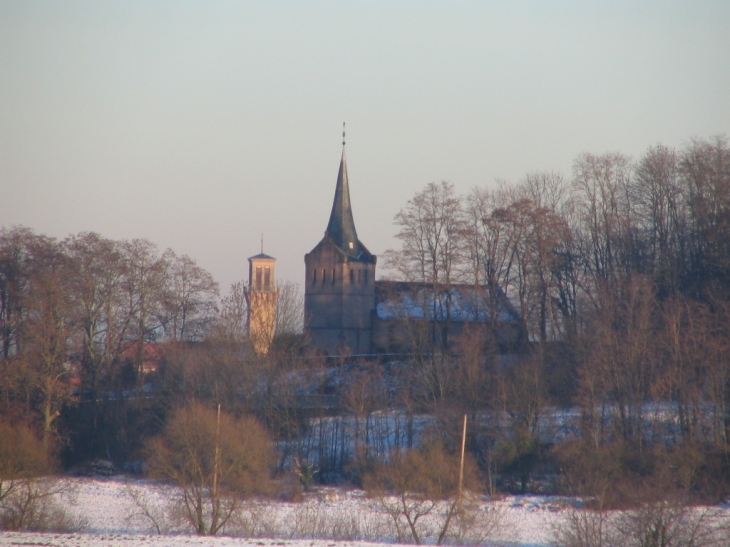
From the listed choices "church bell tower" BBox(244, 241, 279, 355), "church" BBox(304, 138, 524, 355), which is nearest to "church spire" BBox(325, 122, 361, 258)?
"church" BBox(304, 138, 524, 355)

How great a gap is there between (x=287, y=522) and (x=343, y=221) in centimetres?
3348

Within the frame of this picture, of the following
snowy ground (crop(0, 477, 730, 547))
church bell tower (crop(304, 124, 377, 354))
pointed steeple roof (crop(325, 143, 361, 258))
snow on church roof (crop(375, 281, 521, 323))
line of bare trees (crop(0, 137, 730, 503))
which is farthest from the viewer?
pointed steeple roof (crop(325, 143, 361, 258))

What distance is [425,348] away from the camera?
46281mm

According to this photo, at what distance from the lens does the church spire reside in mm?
56531

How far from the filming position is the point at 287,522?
25219 millimetres

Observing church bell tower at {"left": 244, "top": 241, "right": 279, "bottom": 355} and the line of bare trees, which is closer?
the line of bare trees

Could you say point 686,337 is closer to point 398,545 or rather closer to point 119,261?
point 398,545

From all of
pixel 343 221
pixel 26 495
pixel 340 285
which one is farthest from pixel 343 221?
pixel 26 495

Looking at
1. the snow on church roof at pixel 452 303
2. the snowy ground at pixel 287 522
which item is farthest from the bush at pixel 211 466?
the snow on church roof at pixel 452 303

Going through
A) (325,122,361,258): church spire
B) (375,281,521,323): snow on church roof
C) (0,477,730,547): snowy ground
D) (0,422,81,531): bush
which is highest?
(325,122,361,258): church spire

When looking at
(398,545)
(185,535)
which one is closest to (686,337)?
(398,545)

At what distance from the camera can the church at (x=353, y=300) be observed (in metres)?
48.3

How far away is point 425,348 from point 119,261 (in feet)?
52.8

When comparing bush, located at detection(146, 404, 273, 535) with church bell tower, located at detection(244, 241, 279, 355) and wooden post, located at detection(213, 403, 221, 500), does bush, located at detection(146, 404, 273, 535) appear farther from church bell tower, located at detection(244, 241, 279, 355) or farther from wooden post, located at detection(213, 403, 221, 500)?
church bell tower, located at detection(244, 241, 279, 355)
